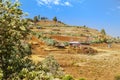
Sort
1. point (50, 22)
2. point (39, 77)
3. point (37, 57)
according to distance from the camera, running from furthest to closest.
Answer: point (50, 22) → point (37, 57) → point (39, 77)

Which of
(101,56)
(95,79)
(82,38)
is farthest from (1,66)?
(82,38)

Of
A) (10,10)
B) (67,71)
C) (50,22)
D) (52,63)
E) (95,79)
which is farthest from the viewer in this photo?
(50,22)

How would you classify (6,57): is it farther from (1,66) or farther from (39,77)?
(39,77)

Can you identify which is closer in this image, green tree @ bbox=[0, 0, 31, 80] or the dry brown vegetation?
green tree @ bbox=[0, 0, 31, 80]

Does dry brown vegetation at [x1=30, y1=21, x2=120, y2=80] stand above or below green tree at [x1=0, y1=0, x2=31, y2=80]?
below

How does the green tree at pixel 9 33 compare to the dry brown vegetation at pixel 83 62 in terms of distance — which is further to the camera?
the dry brown vegetation at pixel 83 62

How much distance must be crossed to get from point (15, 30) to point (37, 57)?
45.7 m

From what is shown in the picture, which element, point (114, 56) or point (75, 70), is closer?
point (75, 70)

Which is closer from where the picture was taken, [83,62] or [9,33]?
[9,33]

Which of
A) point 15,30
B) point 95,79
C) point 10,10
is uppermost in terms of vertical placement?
point 10,10

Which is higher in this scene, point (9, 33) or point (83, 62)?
point (9, 33)

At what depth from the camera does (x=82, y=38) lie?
10262 cm

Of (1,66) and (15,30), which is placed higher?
(15,30)

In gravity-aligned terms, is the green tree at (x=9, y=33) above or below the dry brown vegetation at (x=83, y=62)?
above
